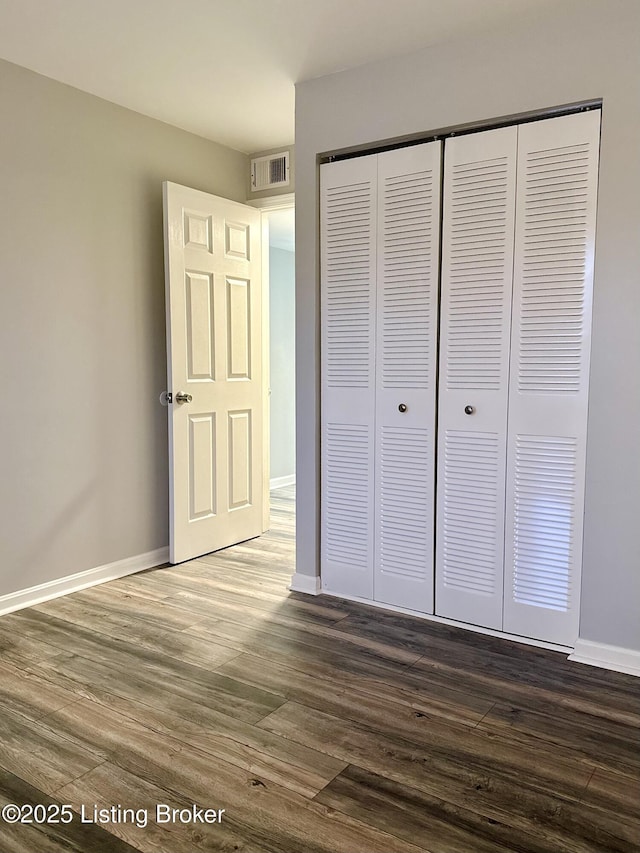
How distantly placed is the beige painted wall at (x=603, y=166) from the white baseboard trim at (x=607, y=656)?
0.03 m

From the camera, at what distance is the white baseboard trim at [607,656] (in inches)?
97.8

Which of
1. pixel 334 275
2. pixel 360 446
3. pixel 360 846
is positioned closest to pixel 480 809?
pixel 360 846

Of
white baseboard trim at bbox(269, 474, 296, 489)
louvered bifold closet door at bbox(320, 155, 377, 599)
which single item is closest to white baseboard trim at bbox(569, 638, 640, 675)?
louvered bifold closet door at bbox(320, 155, 377, 599)

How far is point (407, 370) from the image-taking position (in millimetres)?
2990

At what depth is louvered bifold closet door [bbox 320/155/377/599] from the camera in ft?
10.1

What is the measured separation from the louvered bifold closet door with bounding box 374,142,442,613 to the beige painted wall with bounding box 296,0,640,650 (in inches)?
10.7

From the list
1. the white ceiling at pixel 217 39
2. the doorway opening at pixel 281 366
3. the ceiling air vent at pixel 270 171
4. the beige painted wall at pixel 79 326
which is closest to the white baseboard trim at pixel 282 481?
the doorway opening at pixel 281 366

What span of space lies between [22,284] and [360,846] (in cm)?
268

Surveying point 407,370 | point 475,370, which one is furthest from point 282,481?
point 475,370

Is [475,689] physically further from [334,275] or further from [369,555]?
[334,275]

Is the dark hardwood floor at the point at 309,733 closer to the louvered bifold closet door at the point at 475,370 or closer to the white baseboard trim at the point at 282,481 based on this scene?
the louvered bifold closet door at the point at 475,370

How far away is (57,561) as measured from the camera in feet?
10.8

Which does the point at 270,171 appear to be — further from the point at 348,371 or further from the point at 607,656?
the point at 607,656

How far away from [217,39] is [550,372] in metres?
1.95
